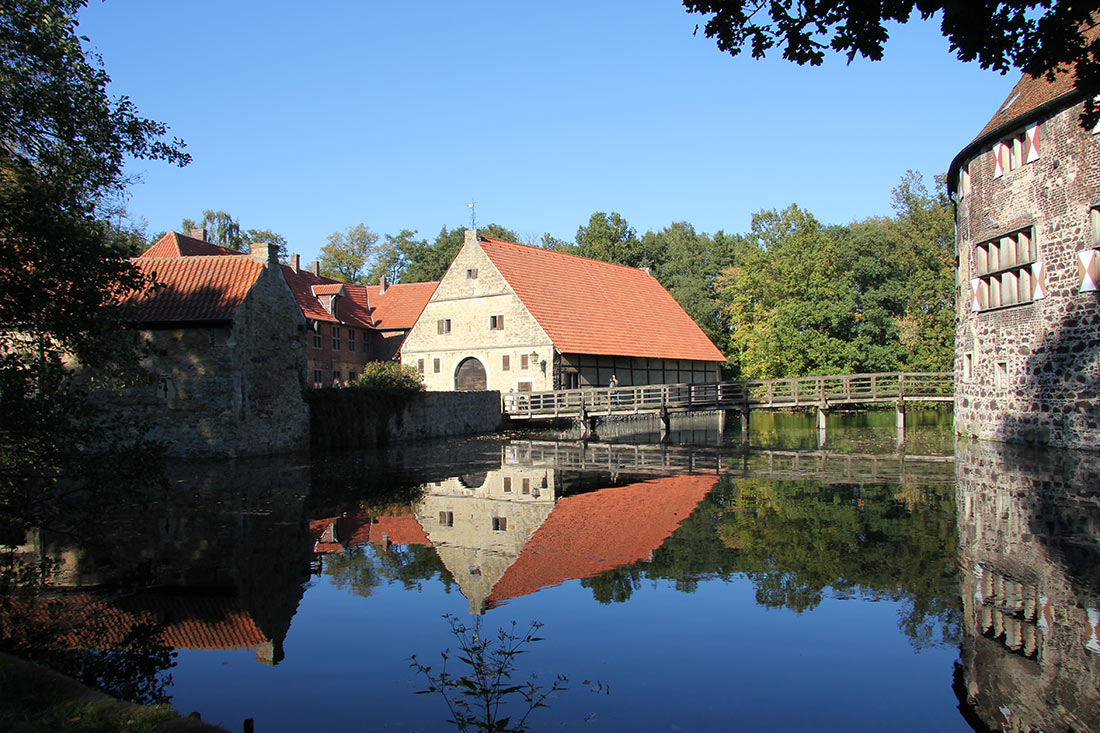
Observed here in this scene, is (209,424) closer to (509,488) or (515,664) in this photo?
(509,488)

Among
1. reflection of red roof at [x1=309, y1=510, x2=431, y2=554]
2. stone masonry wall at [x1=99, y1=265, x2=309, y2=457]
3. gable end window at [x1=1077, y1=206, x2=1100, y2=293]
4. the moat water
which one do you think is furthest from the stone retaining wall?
gable end window at [x1=1077, y1=206, x2=1100, y2=293]

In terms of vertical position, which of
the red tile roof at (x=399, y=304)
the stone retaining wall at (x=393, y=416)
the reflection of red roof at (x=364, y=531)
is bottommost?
the reflection of red roof at (x=364, y=531)

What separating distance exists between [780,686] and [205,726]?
3.83m

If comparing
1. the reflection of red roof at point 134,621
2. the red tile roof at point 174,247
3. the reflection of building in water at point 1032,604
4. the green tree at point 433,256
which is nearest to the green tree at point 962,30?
the reflection of building in water at point 1032,604

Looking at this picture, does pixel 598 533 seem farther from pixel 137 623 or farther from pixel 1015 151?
pixel 1015 151

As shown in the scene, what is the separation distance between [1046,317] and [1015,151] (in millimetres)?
4528

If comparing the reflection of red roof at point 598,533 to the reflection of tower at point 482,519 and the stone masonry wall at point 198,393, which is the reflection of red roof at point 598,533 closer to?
the reflection of tower at point 482,519

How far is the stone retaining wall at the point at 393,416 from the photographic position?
27.0 meters

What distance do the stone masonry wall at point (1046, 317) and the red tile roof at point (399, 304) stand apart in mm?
31464

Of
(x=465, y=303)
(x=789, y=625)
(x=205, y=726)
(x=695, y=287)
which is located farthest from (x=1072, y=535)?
(x=695, y=287)

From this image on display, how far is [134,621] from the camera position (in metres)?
7.59

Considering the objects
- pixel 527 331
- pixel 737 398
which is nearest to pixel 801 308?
pixel 737 398

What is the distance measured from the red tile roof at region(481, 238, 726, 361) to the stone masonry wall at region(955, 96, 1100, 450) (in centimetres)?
1773

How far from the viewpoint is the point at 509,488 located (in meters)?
16.9
